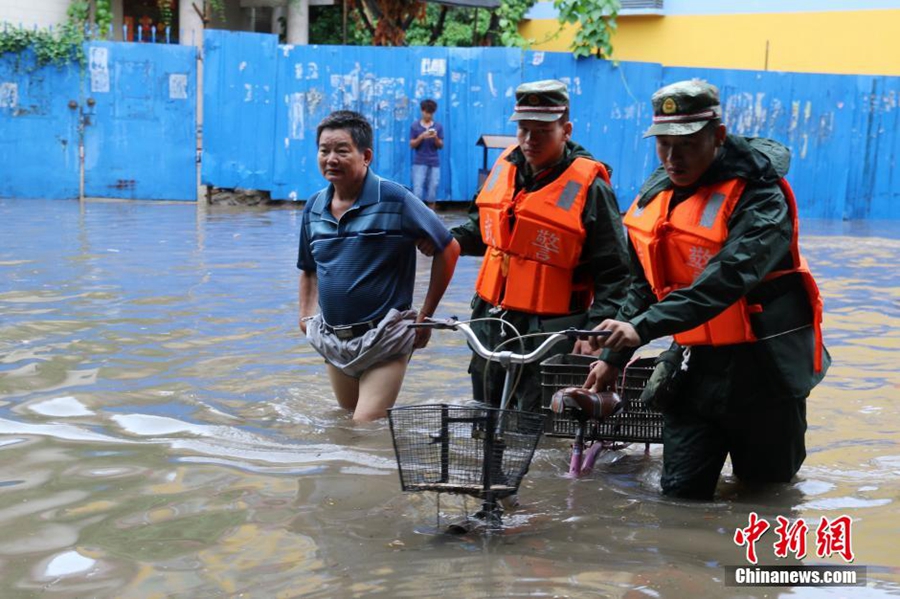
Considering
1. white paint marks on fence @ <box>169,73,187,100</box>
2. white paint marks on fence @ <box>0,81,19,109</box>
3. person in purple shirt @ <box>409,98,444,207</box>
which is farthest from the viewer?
white paint marks on fence @ <box>169,73,187,100</box>

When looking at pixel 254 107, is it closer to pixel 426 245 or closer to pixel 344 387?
pixel 344 387

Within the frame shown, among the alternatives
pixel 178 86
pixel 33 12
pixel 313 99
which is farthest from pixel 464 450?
pixel 33 12

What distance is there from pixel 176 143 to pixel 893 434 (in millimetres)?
15763

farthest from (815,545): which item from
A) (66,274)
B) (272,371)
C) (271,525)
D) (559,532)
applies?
(66,274)

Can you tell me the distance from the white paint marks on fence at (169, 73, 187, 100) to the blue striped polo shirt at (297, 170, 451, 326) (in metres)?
14.7

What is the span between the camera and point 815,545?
471 cm

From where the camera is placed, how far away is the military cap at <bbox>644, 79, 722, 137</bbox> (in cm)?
470

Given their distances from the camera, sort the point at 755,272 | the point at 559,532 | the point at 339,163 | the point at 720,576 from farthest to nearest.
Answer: the point at 339,163 < the point at 559,532 < the point at 755,272 < the point at 720,576

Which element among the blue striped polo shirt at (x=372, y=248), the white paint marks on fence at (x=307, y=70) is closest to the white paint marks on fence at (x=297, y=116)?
the white paint marks on fence at (x=307, y=70)

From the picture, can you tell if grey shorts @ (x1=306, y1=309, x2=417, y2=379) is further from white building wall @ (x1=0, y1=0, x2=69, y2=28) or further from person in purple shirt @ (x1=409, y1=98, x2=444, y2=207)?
white building wall @ (x1=0, y1=0, x2=69, y2=28)

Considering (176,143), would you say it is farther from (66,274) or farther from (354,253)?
(354,253)

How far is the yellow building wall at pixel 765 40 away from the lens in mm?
23422

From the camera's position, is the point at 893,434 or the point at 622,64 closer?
the point at 893,434

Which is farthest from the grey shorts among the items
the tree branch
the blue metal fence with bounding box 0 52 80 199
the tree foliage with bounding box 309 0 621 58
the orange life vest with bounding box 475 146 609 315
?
the tree branch
